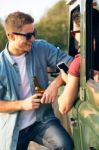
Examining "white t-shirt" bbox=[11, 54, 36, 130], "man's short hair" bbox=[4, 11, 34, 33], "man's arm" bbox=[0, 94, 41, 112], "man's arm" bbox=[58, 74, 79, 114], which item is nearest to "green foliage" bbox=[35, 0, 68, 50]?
"man's short hair" bbox=[4, 11, 34, 33]

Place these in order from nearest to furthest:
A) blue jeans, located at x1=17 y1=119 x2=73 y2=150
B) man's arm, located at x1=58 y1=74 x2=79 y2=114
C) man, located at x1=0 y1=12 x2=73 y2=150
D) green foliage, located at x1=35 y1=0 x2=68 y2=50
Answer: man's arm, located at x1=58 y1=74 x2=79 y2=114
blue jeans, located at x1=17 y1=119 x2=73 y2=150
man, located at x1=0 y1=12 x2=73 y2=150
green foliage, located at x1=35 y1=0 x2=68 y2=50

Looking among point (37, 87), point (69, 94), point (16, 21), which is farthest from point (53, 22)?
point (69, 94)

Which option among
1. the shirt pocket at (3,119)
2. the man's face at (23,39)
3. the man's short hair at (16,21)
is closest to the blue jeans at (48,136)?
the shirt pocket at (3,119)

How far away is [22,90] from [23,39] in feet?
1.32

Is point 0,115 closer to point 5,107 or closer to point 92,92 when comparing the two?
point 5,107

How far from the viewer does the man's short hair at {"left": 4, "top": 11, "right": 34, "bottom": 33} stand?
455cm

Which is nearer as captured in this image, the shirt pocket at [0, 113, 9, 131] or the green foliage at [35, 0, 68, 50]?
the shirt pocket at [0, 113, 9, 131]

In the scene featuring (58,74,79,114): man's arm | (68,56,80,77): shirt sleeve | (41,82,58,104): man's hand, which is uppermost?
(68,56,80,77): shirt sleeve

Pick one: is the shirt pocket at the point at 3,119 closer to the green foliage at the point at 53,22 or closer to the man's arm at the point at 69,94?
the man's arm at the point at 69,94

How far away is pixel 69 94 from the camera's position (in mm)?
3908

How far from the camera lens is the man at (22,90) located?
4469 mm

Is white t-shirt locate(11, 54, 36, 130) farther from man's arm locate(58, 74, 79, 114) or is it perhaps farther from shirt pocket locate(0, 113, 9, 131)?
man's arm locate(58, 74, 79, 114)

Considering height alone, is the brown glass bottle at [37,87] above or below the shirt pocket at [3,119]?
above

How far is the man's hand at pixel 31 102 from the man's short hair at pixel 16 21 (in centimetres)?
58
